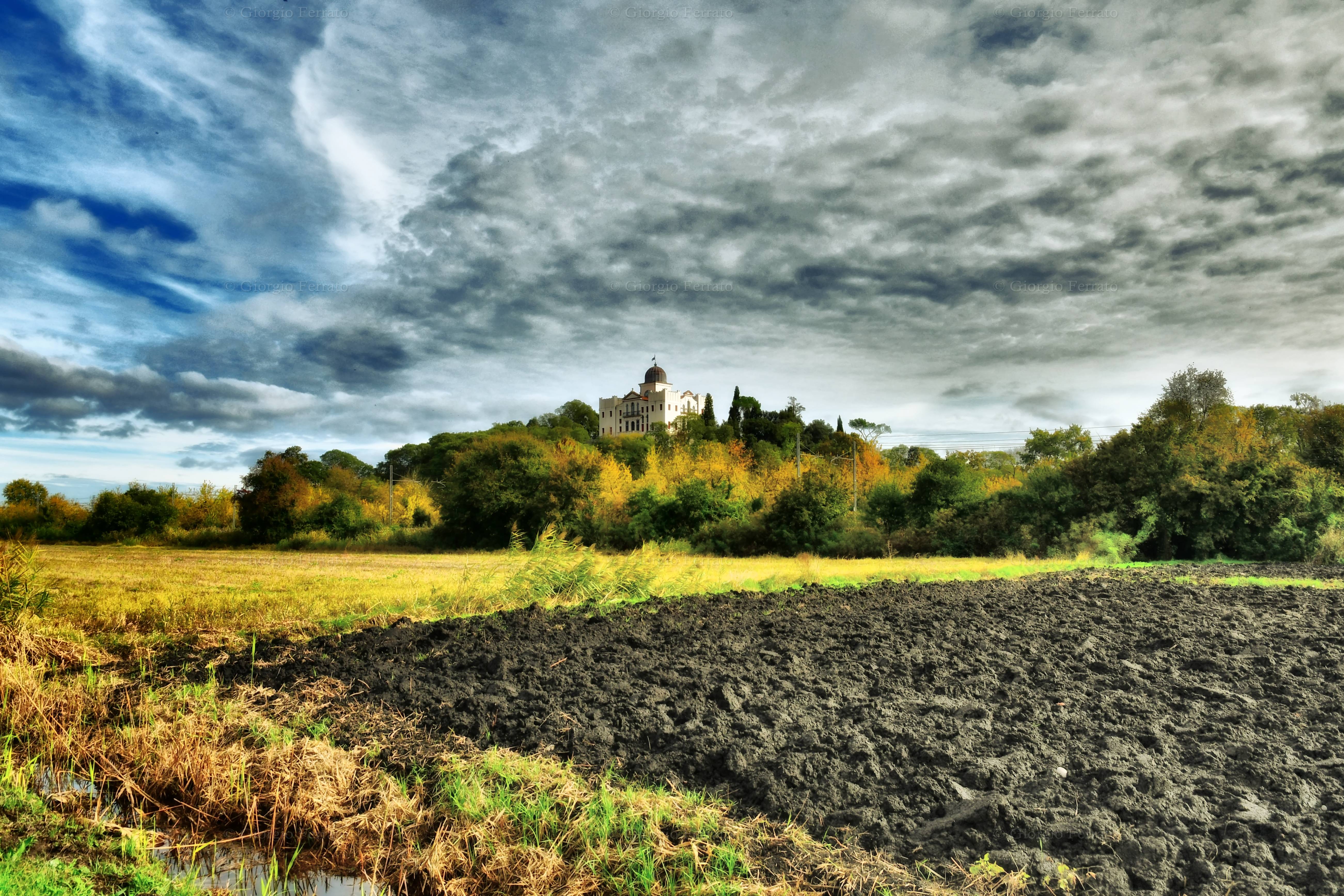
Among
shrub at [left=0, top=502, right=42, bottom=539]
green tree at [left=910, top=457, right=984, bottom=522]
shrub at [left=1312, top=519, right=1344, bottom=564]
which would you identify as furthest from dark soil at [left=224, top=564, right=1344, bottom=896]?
shrub at [left=0, top=502, right=42, bottom=539]

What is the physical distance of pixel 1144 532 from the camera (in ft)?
71.4

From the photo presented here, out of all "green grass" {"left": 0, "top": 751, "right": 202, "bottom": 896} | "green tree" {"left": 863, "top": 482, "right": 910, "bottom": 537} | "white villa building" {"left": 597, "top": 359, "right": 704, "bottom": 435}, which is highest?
"white villa building" {"left": 597, "top": 359, "right": 704, "bottom": 435}

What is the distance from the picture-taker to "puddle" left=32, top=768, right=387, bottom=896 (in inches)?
138

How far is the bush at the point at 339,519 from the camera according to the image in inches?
1113

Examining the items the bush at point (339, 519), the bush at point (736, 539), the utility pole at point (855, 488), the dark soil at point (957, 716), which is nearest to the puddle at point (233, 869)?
the dark soil at point (957, 716)

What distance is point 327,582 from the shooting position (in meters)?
12.7

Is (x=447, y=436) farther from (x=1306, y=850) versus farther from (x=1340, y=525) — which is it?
(x=1306, y=850)

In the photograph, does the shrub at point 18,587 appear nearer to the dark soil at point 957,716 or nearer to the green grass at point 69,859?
the dark soil at point 957,716

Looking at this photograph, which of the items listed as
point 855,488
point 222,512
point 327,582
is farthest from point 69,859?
point 222,512

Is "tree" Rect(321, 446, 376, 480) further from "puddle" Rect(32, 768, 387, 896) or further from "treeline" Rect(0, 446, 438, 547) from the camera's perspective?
"puddle" Rect(32, 768, 387, 896)

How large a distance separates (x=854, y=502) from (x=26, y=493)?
27.5m

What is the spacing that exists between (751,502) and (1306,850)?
76.8 feet

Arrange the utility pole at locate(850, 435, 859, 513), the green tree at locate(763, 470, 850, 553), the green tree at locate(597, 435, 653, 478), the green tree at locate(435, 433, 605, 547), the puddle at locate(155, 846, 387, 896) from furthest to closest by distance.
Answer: the green tree at locate(597, 435, 653, 478), the utility pole at locate(850, 435, 859, 513), the green tree at locate(435, 433, 605, 547), the green tree at locate(763, 470, 850, 553), the puddle at locate(155, 846, 387, 896)

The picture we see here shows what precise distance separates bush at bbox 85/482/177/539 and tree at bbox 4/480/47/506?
1386mm
